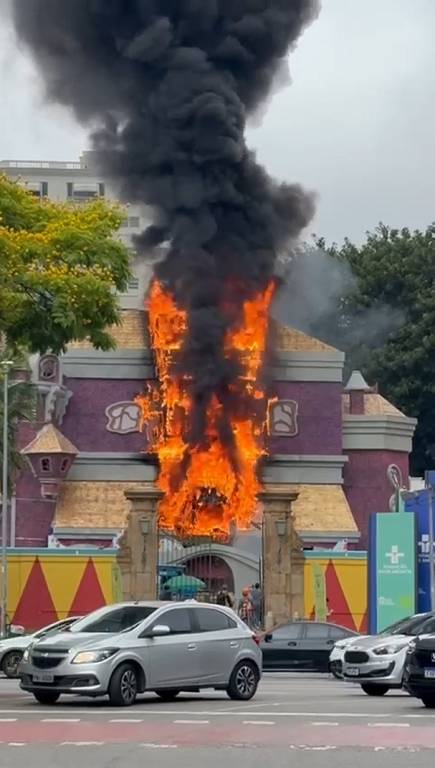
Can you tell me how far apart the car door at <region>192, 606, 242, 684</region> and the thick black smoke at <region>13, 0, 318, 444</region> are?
105 ft

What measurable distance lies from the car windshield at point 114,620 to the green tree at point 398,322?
57521 mm

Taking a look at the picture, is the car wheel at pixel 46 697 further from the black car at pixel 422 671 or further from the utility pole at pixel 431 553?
the utility pole at pixel 431 553

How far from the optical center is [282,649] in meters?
34.5

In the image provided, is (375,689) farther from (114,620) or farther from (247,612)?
(247,612)

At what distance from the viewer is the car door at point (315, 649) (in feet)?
113

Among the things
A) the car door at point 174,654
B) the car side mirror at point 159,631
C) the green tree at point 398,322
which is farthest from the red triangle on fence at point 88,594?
the green tree at point 398,322

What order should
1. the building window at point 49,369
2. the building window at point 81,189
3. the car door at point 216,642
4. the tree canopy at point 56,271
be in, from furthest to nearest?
the building window at point 81,189 → the building window at point 49,369 → the tree canopy at point 56,271 → the car door at point 216,642

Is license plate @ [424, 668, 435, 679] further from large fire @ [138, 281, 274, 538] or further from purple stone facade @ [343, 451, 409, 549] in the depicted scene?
purple stone facade @ [343, 451, 409, 549]

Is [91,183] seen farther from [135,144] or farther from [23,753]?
[23,753]

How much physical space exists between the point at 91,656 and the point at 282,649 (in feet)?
44.0

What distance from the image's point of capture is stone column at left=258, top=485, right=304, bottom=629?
45.6 m

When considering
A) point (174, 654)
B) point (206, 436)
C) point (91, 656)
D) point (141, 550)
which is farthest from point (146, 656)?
point (206, 436)

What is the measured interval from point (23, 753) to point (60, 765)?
1.12 m

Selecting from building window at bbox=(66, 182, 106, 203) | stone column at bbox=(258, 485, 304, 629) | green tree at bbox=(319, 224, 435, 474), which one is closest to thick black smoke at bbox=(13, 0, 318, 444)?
stone column at bbox=(258, 485, 304, 629)
